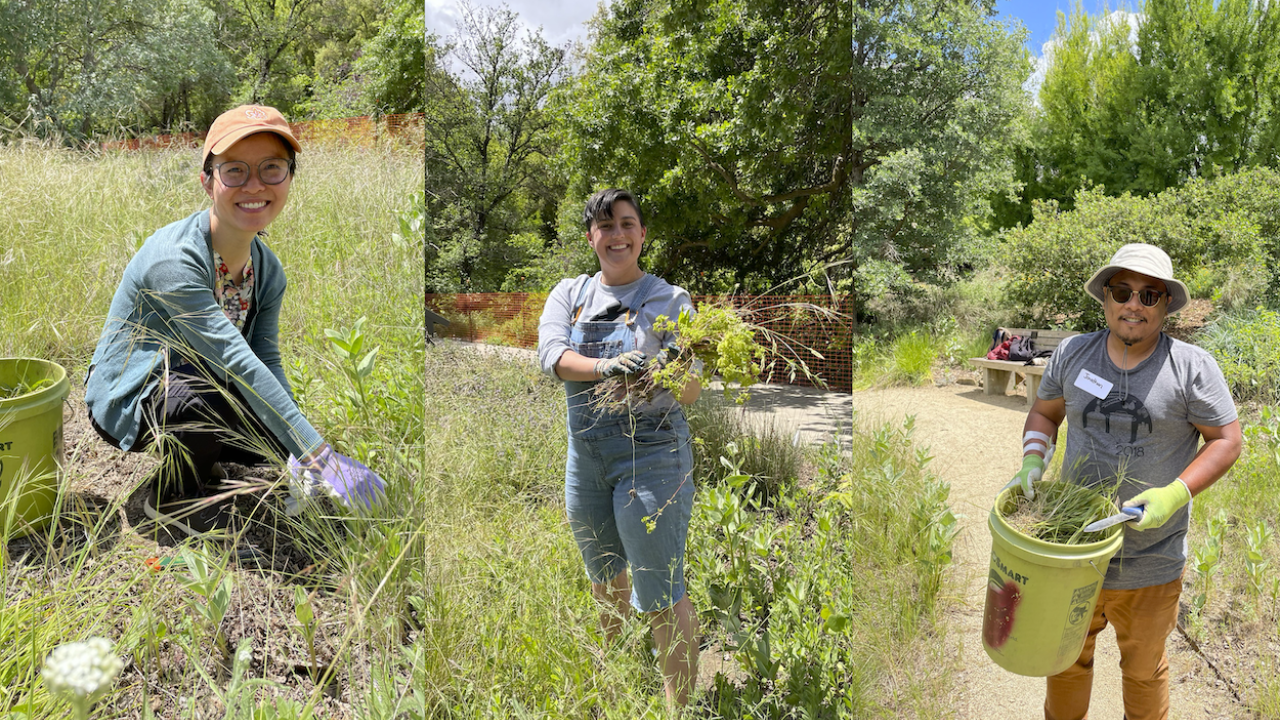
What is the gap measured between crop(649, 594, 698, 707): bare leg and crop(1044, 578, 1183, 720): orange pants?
933mm

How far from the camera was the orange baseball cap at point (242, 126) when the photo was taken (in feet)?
5.27

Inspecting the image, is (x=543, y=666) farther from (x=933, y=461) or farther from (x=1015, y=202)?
(x=1015, y=202)

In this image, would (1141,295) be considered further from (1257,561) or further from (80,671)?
(80,671)

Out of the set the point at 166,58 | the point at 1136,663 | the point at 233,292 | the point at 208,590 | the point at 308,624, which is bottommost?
the point at 1136,663

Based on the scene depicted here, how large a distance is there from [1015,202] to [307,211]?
2404 millimetres

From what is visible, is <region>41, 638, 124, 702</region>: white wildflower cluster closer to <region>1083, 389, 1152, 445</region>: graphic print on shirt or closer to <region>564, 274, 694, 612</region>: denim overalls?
<region>564, 274, 694, 612</region>: denim overalls

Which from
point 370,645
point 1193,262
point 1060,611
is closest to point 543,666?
point 370,645

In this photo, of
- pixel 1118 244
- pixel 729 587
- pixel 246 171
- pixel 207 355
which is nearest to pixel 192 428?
pixel 207 355

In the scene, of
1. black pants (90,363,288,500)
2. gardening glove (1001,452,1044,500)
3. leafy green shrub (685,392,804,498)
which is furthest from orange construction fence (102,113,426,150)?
gardening glove (1001,452,1044,500)

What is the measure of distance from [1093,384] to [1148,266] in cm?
32

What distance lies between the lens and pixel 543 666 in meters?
1.67

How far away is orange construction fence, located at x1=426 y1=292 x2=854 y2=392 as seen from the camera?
164cm

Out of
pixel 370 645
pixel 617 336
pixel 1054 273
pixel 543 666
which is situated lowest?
pixel 543 666

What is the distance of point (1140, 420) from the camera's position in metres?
1.69
